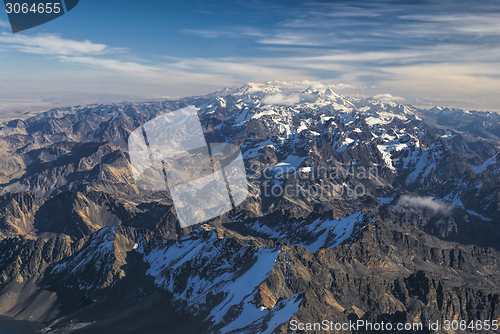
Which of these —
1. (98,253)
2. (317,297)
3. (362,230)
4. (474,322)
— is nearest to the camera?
(317,297)

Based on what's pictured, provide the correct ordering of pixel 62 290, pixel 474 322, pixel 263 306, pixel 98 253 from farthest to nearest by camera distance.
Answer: pixel 98 253, pixel 62 290, pixel 474 322, pixel 263 306

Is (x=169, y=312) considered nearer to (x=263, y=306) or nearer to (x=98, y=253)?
(x=263, y=306)

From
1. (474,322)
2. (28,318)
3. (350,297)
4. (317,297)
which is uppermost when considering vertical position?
(317,297)

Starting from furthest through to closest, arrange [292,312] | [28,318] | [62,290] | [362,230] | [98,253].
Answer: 1. [362,230]
2. [98,253]
3. [62,290]
4. [28,318]
5. [292,312]

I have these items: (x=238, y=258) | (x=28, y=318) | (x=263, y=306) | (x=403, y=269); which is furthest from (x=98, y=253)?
(x=403, y=269)

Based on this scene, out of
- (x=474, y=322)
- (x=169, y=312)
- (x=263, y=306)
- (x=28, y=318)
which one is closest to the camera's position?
(x=263, y=306)

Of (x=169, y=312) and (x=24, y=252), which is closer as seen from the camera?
(x=169, y=312)

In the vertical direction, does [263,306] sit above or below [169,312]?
above

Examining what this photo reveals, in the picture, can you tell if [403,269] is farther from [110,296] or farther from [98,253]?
[98,253]

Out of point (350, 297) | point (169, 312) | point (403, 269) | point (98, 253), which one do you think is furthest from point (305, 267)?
point (98, 253)
